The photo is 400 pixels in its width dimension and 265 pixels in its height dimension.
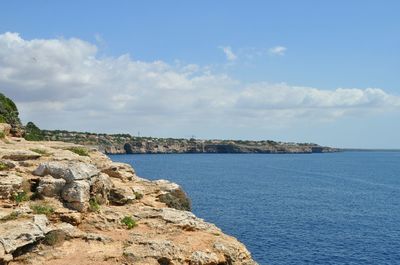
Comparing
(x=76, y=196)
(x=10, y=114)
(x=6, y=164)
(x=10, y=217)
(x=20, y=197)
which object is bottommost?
(x=10, y=217)

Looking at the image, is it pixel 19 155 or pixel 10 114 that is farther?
pixel 10 114

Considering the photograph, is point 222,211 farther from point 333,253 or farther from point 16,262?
point 16,262

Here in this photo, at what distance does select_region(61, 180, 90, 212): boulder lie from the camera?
1154 inches

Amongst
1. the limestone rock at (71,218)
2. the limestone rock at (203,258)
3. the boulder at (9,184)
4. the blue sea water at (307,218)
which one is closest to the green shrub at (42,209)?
the limestone rock at (71,218)

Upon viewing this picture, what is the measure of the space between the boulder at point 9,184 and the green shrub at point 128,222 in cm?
711

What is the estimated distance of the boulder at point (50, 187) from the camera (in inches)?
1162

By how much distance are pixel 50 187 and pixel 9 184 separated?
2.50 meters

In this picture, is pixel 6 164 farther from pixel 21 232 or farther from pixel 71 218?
pixel 21 232

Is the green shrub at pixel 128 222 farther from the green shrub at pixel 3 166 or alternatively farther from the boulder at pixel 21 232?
the green shrub at pixel 3 166

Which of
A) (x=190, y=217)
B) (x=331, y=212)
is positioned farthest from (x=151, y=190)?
→ (x=331, y=212)

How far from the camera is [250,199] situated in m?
98.0

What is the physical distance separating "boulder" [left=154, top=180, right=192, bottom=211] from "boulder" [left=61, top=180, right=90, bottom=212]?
1073cm

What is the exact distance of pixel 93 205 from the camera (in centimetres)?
3036

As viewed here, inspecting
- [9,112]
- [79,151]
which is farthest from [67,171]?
[9,112]
